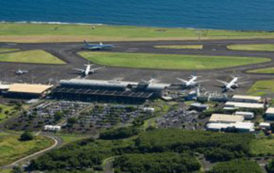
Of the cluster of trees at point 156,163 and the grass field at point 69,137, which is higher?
the grass field at point 69,137

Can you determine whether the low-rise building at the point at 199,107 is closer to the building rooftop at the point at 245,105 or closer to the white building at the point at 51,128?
the building rooftop at the point at 245,105

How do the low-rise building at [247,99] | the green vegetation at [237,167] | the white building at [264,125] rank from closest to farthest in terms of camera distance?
the green vegetation at [237,167] → the white building at [264,125] → the low-rise building at [247,99]

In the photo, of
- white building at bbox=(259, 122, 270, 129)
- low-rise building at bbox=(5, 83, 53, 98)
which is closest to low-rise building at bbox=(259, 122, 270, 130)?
white building at bbox=(259, 122, 270, 129)

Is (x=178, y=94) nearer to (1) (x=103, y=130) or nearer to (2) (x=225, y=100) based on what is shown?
(2) (x=225, y=100)

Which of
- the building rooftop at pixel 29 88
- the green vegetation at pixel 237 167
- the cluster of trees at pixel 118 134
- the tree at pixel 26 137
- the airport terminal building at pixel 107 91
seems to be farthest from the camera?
the building rooftop at pixel 29 88

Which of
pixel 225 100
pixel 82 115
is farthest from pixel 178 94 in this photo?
pixel 82 115

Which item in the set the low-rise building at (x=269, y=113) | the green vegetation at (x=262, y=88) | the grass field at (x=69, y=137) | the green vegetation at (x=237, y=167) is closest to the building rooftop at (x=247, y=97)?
the green vegetation at (x=262, y=88)
